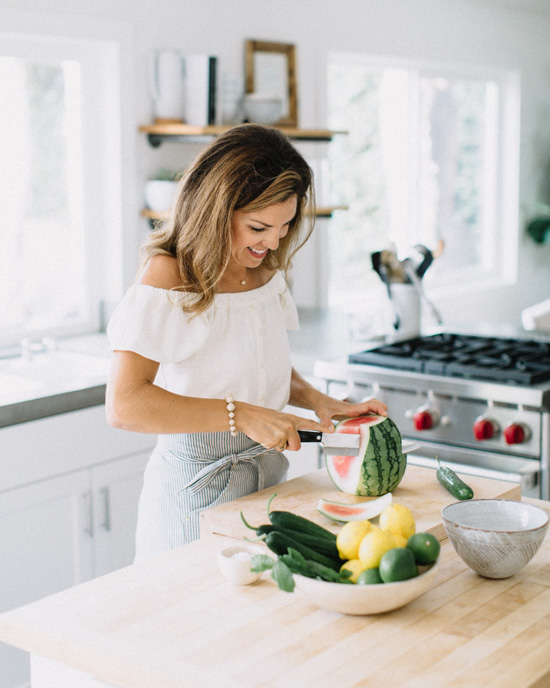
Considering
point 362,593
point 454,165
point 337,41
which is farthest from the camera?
point 454,165

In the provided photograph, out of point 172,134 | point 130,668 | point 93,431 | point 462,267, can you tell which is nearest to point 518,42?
point 462,267

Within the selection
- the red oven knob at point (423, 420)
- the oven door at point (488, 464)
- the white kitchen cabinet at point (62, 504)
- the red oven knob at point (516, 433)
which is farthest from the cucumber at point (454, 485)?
the white kitchen cabinet at point (62, 504)

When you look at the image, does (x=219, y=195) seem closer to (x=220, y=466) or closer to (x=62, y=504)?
(x=220, y=466)

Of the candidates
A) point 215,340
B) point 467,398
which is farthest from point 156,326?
point 467,398

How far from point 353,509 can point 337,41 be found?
127 inches

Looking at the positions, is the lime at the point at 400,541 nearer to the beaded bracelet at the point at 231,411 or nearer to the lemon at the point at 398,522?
the lemon at the point at 398,522

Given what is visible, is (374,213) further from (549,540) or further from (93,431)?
(549,540)

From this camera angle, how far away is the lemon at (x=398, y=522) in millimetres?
1399

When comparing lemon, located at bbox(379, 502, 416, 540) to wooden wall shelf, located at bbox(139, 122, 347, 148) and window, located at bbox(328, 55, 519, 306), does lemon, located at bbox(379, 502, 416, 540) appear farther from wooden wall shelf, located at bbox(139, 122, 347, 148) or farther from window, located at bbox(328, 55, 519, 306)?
window, located at bbox(328, 55, 519, 306)

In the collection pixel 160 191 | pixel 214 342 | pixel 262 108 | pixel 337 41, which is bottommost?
pixel 214 342

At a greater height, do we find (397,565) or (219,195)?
(219,195)

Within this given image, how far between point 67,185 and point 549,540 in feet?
8.15

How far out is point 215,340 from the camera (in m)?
1.82

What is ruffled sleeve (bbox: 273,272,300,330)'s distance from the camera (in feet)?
6.65
